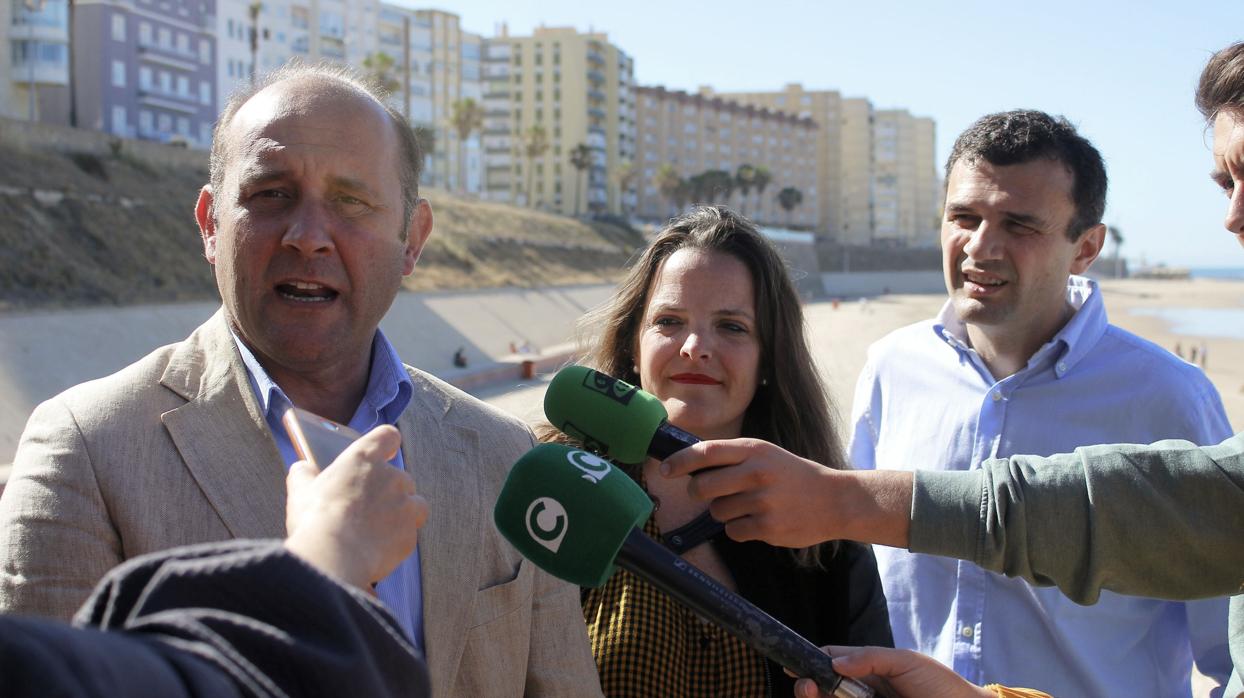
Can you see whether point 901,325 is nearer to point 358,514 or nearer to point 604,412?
point 604,412

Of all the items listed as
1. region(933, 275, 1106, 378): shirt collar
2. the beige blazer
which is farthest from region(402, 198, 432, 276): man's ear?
region(933, 275, 1106, 378): shirt collar

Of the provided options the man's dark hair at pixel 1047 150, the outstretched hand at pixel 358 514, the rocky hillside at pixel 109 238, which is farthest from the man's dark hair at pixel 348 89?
the rocky hillside at pixel 109 238

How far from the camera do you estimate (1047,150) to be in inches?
147

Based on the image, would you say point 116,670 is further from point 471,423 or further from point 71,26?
point 71,26

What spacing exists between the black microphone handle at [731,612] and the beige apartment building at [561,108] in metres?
101

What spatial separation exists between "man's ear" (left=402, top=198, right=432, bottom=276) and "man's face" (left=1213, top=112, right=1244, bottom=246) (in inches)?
77.6

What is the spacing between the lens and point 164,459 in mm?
2215

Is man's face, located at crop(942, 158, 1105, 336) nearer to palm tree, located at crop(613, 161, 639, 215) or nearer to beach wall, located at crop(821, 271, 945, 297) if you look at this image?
beach wall, located at crop(821, 271, 945, 297)

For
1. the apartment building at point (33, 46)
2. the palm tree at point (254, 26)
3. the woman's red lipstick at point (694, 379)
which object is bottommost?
the woman's red lipstick at point (694, 379)

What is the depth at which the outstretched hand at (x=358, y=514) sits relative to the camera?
125 centimetres

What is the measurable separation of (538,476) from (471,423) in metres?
0.89

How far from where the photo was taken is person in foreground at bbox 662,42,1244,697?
6.53 feet

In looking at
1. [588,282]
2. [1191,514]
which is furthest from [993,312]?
[588,282]

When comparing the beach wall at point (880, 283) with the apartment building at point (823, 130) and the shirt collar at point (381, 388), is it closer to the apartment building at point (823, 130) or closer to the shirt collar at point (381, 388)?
the apartment building at point (823, 130)
